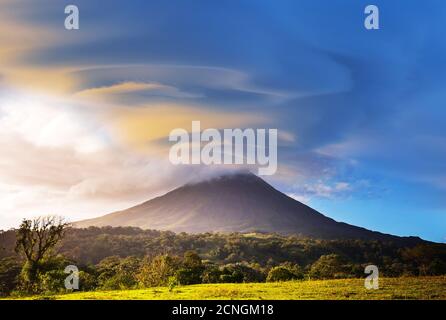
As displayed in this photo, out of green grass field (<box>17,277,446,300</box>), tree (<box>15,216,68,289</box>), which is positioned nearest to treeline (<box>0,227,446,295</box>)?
tree (<box>15,216,68,289</box>)

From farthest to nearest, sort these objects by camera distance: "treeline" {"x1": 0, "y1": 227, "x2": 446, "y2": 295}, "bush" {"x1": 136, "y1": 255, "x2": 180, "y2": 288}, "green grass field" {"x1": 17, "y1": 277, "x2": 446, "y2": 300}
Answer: "treeline" {"x1": 0, "y1": 227, "x2": 446, "y2": 295} → "bush" {"x1": 136, "y1": 255, "x2": 180, "y2": 288} → "green grass field" {"x1": 17, "y1": 277, "x2": 446, "y2": 300}

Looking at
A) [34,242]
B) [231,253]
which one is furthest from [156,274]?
[231,253]

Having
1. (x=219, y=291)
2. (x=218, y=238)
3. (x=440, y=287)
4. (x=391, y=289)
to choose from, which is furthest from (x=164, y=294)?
(x=218, y=238)

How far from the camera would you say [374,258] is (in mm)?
116500

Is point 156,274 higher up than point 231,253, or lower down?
higher up

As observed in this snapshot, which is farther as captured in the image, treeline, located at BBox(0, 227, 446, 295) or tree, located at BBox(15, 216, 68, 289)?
treeline, located at BBox(0, 227, 446, 295)

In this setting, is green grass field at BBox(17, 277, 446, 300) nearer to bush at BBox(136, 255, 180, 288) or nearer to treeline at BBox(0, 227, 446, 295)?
bush at BBox(136, 255, 180, 288)

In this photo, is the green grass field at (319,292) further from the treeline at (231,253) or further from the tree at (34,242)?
the treeline at (231,253)

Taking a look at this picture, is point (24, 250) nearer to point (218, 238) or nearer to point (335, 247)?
point (335, 247)

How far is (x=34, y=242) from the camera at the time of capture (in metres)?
48.3

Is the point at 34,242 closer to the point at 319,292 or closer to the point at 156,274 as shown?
the point at 156,274

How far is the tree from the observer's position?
45.4 m
